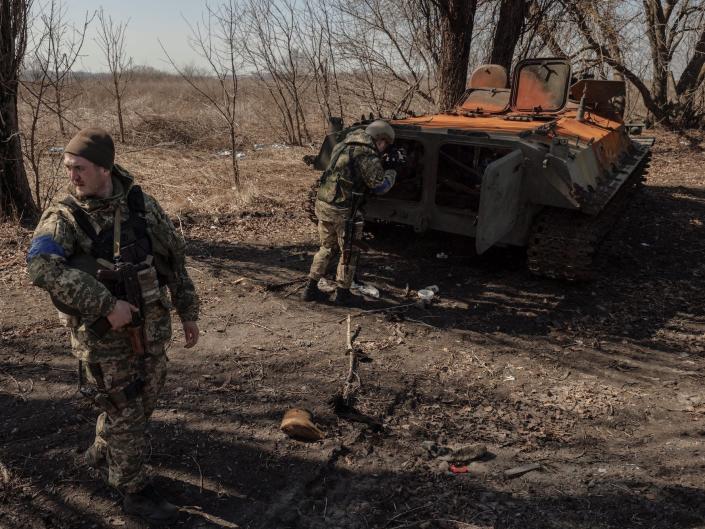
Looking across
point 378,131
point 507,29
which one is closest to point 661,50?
point 507,29

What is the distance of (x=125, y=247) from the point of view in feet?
8.20

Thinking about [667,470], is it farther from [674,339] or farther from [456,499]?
[674,339]

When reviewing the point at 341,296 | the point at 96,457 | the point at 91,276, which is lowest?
the point at 341,296

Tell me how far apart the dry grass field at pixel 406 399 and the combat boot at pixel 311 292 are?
14cm

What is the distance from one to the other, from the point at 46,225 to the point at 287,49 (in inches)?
505

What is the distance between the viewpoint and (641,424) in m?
3.66

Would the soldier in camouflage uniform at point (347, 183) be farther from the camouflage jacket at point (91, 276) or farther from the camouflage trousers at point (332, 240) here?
the camouflage jacket at point (91, 276)

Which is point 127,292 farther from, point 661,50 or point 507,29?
point 661,50

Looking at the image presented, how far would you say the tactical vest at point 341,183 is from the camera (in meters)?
5.18

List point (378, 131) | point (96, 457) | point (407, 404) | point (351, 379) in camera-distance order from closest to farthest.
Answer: point (96, 457) → point (407, 404) → point (351, 379) → point (378, 131)

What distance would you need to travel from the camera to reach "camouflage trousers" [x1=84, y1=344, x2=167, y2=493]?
2621 mm

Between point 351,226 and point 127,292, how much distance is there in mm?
2998

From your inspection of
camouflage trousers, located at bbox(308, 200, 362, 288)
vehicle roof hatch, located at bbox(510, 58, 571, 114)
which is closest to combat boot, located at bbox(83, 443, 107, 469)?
camouflage trousers, located at bbox(308, 200, 362, 288)

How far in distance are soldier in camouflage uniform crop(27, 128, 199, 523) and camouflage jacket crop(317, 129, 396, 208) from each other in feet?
8.30
